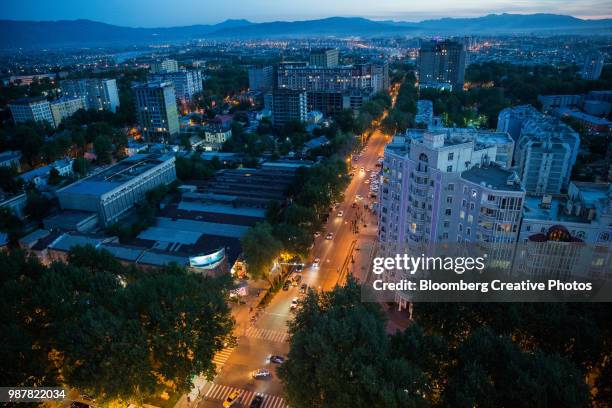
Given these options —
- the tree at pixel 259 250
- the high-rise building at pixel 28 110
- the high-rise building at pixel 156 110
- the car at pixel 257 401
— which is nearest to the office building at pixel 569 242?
the tree at pixel 259 250

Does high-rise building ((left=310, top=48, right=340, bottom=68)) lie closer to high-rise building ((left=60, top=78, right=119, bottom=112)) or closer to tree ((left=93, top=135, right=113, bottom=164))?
high-rise building ((left=60, top=78, right=119, bottom=112))

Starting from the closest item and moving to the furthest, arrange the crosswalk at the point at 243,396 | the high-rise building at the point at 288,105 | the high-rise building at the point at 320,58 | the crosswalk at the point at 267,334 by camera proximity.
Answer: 1. the crosswalk at the point at 243,396
2. the crosswalk at the point at 267,334
3. the high-rise building at the point at 288,105
4. the high-rise building at the point at 320,58

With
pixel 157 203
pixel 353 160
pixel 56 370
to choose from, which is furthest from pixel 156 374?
pixel 353 160

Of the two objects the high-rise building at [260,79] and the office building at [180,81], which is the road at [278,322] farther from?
the high-rise building at [260,79]

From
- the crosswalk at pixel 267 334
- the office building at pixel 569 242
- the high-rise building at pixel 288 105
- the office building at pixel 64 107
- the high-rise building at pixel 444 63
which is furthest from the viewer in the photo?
the high-rise building at pixel 444 63

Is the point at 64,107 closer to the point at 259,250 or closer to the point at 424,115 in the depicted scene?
the point at 424,115

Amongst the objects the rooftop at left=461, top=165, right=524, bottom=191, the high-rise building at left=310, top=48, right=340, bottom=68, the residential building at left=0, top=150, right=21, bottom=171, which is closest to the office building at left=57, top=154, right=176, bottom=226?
the residential building at left=0, top=150, right=21, bottom=171

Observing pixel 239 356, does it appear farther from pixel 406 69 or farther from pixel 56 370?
pixel 406 69
